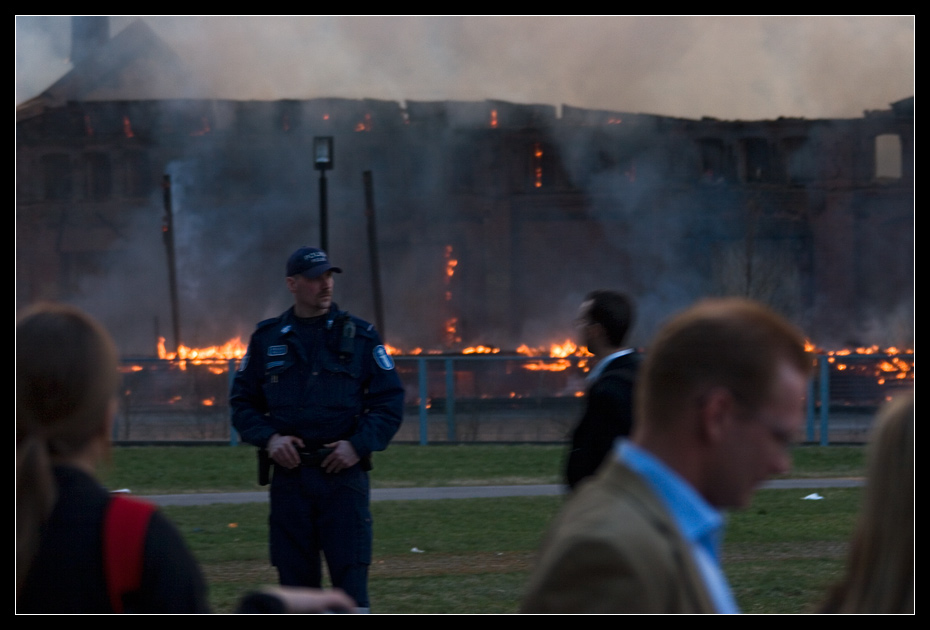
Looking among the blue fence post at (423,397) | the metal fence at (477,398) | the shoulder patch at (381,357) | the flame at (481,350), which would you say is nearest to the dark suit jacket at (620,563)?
the shoulder patch at (381,357)

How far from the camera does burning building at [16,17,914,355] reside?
35.2 meters

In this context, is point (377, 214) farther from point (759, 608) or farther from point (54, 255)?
point (759, 608)

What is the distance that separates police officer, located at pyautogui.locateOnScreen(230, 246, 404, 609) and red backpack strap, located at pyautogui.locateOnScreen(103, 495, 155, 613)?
2.88 meters

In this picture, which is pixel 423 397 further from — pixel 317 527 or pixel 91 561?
pixel 91 561

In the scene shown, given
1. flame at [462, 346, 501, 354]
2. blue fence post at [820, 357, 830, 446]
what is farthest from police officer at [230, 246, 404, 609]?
flame at [462, 346, 501, 354]

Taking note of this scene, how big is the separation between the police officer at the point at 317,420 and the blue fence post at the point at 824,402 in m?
13.3

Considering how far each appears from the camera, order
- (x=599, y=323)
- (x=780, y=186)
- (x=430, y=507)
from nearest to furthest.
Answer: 1. (x=599, y=323)
2. (x=430, y=507)
3. (x=780, y=186)

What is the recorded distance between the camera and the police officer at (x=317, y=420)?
4816mm

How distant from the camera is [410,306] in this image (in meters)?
35.8

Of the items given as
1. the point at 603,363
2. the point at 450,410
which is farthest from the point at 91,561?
the point at 450,410

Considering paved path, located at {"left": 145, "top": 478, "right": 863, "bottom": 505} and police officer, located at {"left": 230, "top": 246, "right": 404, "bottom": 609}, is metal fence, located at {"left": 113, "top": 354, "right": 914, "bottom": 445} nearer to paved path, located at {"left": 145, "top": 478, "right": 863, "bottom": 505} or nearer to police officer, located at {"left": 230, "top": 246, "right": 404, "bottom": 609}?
paved path, located at {"left": 145, "top": 478, "right": 863, "bottom": 505}

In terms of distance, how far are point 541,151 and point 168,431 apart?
21392 mm

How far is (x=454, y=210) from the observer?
35.3 meters
